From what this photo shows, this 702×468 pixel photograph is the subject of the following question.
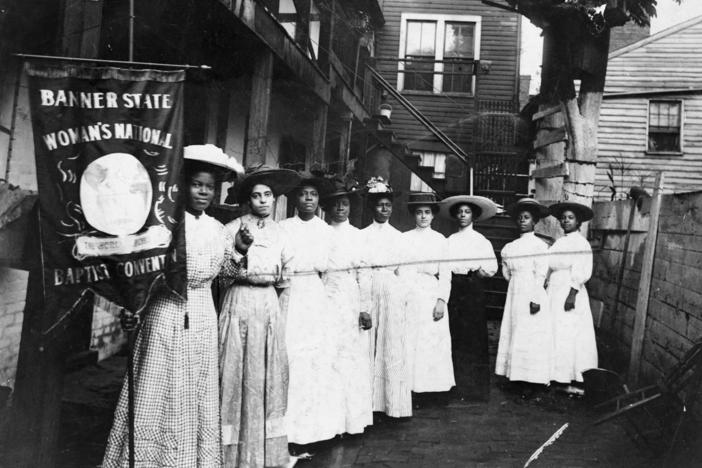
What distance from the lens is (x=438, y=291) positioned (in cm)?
536

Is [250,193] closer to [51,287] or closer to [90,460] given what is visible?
[51,287]

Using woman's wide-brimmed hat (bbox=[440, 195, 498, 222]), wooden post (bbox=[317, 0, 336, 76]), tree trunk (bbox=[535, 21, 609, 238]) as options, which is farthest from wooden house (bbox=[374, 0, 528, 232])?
woman's wide-brimmed hat (bbox=[440, 195, 498, 222])

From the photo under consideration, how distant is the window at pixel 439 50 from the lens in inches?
396

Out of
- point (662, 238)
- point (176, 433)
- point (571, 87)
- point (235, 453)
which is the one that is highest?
point (571, 87)

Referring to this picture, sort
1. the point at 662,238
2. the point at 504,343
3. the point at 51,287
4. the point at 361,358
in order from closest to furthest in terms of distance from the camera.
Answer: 1. the point at 51,287
2. the point at 361,358
3. the point at 662,238
4. the point at 504,343

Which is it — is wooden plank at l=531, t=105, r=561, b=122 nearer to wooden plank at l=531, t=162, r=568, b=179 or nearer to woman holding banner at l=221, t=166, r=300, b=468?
wooden plank at l=531, t=162, r=568, b=179

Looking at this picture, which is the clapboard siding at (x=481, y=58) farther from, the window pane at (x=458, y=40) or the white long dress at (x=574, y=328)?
the white long dress at (x=574, y=328)

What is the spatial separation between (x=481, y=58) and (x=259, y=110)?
6717 millimetres

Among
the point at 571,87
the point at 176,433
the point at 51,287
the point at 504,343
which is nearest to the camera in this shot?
the point at 51,287

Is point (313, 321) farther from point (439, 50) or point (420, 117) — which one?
point (439, 50)

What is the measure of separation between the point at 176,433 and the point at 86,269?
39.9 inches

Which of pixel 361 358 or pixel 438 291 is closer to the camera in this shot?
pixel 361 358

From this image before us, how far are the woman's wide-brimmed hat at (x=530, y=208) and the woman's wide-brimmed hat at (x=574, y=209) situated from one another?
9 centimetres

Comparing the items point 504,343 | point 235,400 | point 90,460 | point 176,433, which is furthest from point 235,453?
point 504,343
